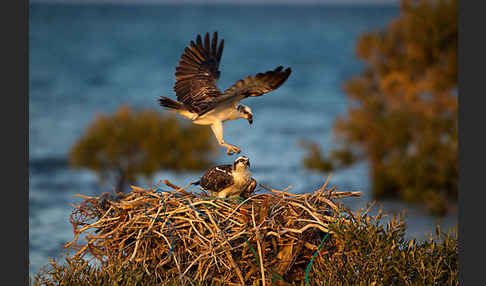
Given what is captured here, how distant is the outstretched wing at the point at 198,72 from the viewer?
119 inches

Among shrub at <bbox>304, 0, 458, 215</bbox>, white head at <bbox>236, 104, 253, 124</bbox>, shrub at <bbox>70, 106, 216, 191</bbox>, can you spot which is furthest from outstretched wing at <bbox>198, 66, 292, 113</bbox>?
shrub at <bbox>304, 0, 458, 215</bbox>

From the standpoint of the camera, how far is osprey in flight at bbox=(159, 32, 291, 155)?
2.40m

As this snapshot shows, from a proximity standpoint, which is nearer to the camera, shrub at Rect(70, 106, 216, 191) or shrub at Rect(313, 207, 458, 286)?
shrub at Rect(313, 207, 458, 286)

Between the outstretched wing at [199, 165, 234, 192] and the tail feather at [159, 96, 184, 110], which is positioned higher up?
the tail feather at [159, 96, 184, 110]

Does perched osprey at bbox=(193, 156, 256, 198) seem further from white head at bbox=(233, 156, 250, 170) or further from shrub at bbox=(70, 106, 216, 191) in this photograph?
shrub at bbox=(70, 106, 216, 191)

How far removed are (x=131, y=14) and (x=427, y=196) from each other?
4766 centimetres

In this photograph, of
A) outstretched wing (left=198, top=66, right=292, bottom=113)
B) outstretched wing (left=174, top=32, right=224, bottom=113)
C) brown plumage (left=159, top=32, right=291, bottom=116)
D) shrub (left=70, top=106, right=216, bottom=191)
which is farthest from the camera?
shrub (left=70, top=106, right=216, bottom=191)

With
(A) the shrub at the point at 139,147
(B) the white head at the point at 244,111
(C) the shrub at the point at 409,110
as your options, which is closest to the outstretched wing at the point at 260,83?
(B) the white head at the point at 244,111

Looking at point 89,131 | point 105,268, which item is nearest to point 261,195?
point 105,268

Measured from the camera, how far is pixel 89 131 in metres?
7.24

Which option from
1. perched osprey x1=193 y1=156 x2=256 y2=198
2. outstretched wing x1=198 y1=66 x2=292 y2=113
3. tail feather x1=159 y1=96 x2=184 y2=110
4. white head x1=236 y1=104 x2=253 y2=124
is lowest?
perched osprey x1=193 y1=156 x2=256 y2=198

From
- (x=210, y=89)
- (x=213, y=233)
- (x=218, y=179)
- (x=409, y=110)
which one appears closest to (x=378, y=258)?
(x=213, y=233)

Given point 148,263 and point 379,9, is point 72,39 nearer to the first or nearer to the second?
point 148,263

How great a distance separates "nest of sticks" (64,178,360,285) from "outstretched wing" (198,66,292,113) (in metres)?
0.59
